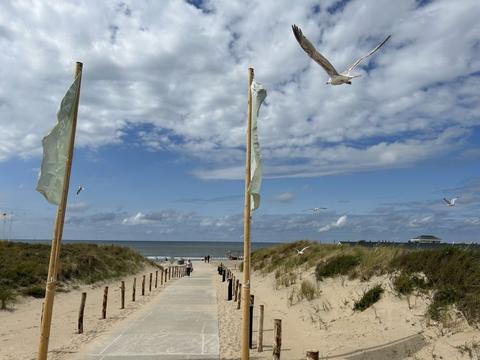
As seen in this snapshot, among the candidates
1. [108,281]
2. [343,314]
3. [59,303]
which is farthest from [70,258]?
[343,314]

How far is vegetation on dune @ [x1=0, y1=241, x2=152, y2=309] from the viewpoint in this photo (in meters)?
21.1

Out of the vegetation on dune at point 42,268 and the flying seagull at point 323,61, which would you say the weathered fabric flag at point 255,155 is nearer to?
the flying seagull at point 323,61

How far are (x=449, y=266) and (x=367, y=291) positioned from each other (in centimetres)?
286

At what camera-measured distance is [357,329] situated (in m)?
12.1

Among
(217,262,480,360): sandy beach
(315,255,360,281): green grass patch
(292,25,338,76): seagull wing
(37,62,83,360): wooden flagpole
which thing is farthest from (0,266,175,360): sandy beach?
(292,25,338,76): seagull wing

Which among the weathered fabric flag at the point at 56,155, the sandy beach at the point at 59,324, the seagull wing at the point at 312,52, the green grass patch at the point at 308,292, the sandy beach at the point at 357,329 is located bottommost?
the sandy beach at the point at 59,324

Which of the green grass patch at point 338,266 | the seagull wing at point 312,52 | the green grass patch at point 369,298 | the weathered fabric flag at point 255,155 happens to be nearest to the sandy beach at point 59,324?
the weathered fabric flag at point 255,155

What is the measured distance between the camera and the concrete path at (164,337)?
10.0 meters

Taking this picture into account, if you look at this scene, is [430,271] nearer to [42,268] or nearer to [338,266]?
[338,266]

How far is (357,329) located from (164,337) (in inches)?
209

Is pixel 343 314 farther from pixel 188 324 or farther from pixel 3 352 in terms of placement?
A: pixel 3 352

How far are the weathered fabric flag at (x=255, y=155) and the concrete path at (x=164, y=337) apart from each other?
164 inches

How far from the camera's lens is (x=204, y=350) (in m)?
10.5

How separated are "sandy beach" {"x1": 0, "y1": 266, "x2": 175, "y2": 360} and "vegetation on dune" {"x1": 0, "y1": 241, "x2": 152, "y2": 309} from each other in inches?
42.1
